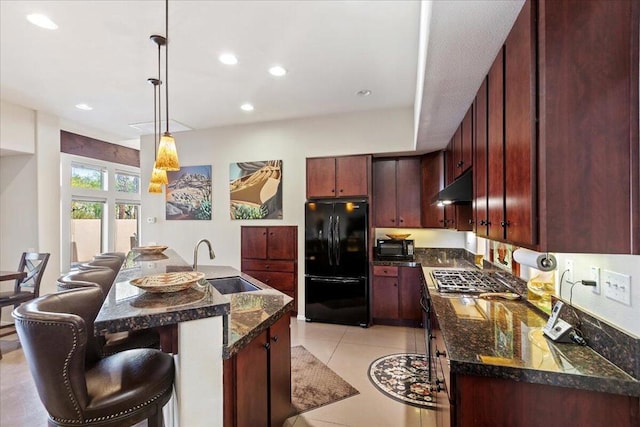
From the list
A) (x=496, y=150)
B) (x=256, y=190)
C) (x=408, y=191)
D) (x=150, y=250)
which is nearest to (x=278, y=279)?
(x=256, y=190)

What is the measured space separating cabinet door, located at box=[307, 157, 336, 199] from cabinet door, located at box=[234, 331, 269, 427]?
2936 millimetres

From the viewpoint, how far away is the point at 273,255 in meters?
4.70

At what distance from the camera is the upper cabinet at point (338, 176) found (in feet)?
14.2

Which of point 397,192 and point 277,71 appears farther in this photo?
point 397,192

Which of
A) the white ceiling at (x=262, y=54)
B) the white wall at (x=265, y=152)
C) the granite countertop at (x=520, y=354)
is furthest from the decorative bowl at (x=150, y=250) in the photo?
the granite countertop at (x=520, y=354)

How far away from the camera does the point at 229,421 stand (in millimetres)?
1389

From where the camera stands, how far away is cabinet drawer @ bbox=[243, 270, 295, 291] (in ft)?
15.0

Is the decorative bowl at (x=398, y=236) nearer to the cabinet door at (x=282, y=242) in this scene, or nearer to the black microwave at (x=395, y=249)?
the black microwave at (x=395, y=249)

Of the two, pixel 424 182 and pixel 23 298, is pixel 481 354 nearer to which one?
pixel 424 182

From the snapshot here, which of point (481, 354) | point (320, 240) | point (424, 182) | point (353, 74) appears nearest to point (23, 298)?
point (320, 240)

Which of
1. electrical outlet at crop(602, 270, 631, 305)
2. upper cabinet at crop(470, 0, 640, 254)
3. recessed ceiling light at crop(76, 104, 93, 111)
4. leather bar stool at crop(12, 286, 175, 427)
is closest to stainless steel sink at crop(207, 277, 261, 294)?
leather bar stool at crop(12, 286, 175, 427)

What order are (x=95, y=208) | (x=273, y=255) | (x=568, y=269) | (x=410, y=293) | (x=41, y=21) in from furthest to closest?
(x=95, y=208)
(x=273, y=255)
(x=410, y=293)
(x=41, y=21)
(x=568, y=269)

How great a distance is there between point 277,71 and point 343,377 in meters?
3.08

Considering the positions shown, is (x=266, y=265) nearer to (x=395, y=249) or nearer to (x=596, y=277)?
(x=395, y=249)
